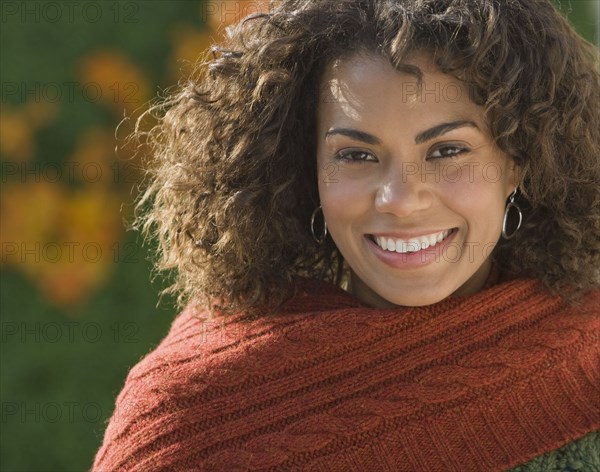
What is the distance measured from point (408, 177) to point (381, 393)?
418mm

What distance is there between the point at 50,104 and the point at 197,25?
583mm

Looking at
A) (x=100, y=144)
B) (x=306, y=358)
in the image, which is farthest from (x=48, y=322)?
(x=306, y=358)

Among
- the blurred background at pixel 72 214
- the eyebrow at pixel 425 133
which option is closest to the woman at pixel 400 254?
the eyebrow at pixel 425 133

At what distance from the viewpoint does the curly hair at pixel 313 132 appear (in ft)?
6.48

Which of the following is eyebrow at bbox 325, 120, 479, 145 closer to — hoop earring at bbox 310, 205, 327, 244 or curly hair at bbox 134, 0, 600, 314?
curly hair at bbox 134, 0, 600, 314

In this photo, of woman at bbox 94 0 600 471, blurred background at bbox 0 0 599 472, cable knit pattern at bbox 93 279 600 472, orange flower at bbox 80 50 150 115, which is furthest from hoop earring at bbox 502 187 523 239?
orange flower at bbox 80 50 150 115

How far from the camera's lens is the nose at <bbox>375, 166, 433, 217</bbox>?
191cm

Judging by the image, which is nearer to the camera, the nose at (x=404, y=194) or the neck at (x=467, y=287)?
the nose at (x=404, y=194)

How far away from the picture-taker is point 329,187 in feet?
6.70

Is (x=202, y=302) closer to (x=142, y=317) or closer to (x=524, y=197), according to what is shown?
(x=524, y=197)

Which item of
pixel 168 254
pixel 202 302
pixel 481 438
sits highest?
pixel 168 254

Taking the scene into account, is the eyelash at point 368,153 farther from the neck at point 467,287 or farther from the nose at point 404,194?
A: the neck at point 467,287

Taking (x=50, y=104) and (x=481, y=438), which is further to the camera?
(x=50, y=104)

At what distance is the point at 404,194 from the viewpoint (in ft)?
6.27
